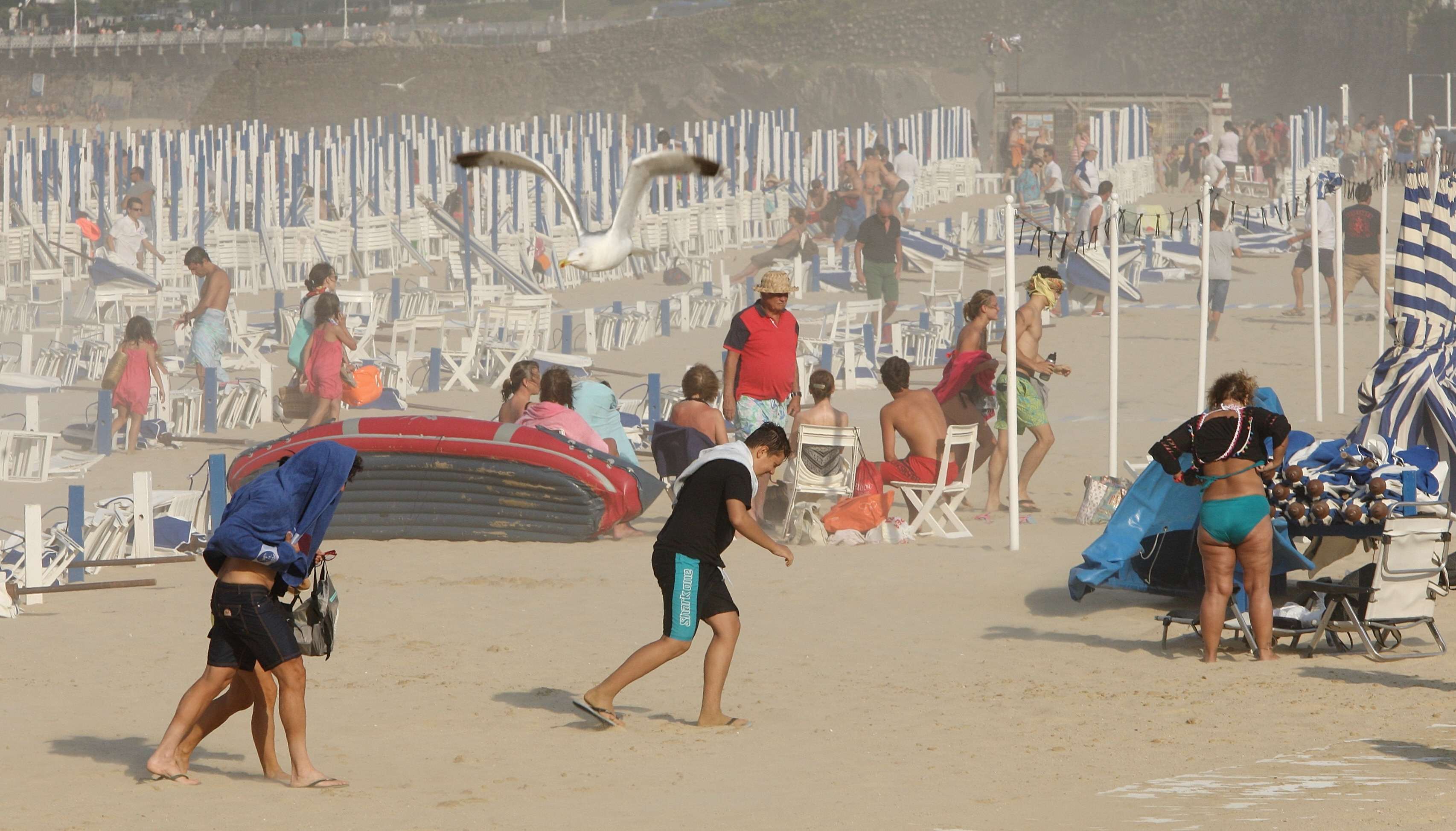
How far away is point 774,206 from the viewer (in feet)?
86.7

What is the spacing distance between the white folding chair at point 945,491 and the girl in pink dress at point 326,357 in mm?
4079

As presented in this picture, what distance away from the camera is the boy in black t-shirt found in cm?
514

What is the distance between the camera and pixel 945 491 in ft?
27.8

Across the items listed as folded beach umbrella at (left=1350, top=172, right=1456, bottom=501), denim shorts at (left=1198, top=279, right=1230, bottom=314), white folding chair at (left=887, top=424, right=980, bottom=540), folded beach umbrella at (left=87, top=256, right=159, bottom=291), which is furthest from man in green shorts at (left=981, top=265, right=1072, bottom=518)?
folded beach umbrella at (left=87, top=256, right=159, bottom=291)

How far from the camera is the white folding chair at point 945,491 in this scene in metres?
8.45

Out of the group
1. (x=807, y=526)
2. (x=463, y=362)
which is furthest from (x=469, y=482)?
(x=463, y=362)

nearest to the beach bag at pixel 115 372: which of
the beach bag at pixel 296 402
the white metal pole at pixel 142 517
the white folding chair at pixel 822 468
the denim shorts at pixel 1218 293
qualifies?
the beach bag at pixel 296 402

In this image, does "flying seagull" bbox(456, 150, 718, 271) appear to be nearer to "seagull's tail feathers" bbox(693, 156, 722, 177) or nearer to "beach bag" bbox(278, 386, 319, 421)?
"seagull's tail feathers" bbox(693, 156, 722, 177)

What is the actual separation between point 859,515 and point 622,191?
3.11 metres

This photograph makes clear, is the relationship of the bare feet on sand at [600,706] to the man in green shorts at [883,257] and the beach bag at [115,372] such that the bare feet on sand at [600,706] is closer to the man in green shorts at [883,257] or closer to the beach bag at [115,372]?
the beach bag at [115,372]

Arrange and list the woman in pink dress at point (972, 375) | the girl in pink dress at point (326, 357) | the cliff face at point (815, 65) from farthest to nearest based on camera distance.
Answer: the cliff face at point (815, 65), the girl in pink dress at point (326, 357), the woman in pink dress at point (972, 375)

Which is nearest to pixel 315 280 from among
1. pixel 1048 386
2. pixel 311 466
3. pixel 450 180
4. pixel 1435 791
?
pixel 1048 386

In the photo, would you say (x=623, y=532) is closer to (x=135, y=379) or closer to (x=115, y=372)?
(x=135, y=379)

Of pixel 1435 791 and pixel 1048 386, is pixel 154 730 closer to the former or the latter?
pixel 1435 791
